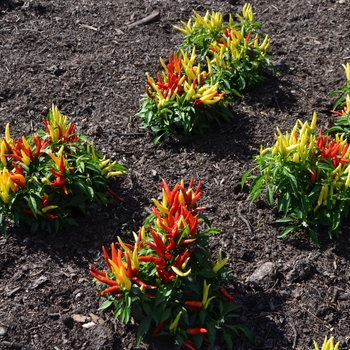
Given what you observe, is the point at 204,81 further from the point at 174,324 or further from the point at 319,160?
the point at 174,324

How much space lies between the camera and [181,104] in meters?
5.37

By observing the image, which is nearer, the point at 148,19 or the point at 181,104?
the point at 181,104

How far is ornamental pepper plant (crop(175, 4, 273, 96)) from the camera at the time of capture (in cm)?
586

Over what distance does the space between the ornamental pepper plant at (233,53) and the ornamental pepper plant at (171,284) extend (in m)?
2.21

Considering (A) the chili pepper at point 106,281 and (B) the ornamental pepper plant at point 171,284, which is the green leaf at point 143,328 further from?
(A) the chili pepper at point 106,281

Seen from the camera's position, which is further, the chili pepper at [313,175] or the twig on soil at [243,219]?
the twig on soil at [243,219]

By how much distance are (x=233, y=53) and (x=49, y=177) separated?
2.34 meters

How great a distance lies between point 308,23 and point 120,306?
4734mm

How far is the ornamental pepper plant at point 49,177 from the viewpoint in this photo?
436 centimetres

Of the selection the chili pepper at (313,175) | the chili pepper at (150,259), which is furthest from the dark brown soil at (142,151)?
the chili pepper at (150,259)

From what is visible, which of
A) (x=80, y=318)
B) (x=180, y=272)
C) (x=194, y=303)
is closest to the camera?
(x=180, y=272)

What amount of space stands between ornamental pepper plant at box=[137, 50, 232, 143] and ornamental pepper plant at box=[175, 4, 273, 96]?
0.81 feet

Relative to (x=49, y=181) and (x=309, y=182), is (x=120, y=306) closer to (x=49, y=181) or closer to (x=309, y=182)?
(x=49, y=181)

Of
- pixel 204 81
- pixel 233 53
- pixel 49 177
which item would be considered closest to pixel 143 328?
pixel 49 177
